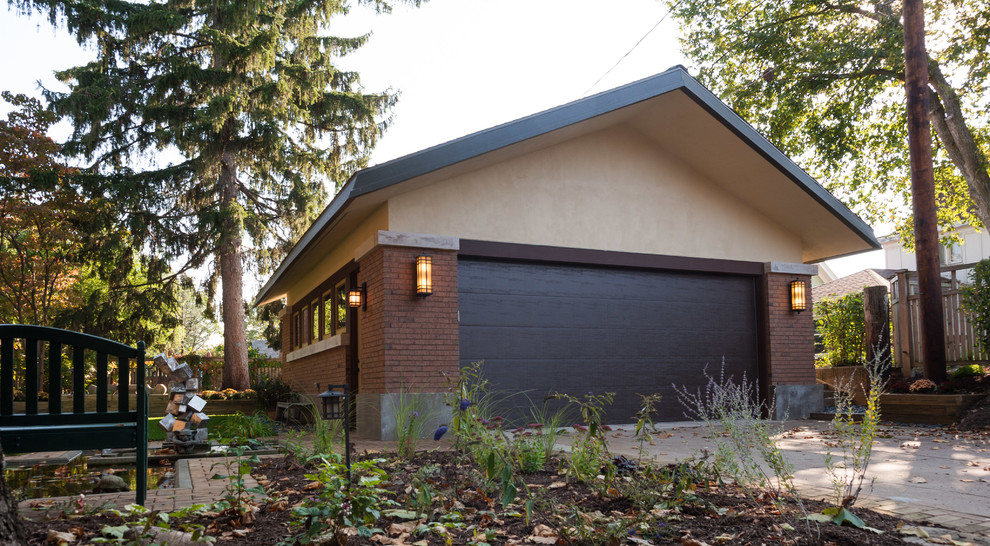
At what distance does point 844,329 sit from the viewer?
12836 mm

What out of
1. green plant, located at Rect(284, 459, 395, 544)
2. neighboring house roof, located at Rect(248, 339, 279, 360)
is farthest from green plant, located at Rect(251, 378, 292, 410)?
green plant, located at Rect(284, 459, 395, 544)

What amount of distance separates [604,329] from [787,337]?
316 centimetres

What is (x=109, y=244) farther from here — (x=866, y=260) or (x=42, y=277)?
(x=866, y=260)

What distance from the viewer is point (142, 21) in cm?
1477

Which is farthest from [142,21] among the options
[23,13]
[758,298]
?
[758,298]

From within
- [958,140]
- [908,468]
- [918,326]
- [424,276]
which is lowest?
[908,468]

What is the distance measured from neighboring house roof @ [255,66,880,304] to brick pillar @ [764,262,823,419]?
0.83 m

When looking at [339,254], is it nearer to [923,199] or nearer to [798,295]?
[798,295]

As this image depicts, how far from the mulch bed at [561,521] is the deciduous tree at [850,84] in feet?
42.6

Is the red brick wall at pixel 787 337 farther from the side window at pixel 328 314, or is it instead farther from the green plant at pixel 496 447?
the side window at pixel 328 314

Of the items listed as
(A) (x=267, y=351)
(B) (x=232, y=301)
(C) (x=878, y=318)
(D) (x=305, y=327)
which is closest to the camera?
(C) (x=878, y=318)

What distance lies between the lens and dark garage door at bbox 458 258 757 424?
8719mm

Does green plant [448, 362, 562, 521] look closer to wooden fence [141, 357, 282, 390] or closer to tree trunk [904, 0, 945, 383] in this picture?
tree trunk [904, 0, 945, 383]

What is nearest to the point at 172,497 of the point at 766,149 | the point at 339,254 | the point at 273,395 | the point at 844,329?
the point at 339,254
